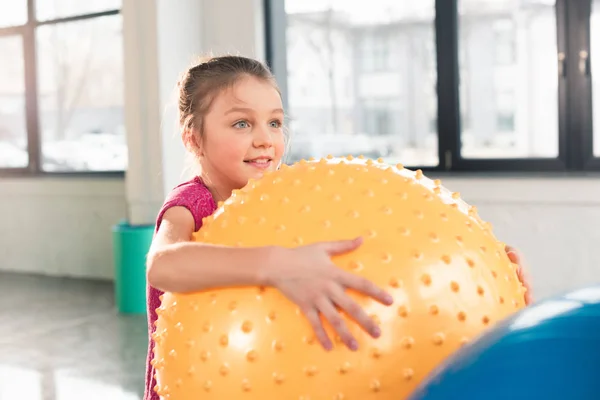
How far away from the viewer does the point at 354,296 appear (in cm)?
97

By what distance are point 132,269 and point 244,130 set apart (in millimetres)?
4013

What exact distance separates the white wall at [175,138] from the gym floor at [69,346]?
2.29 ft

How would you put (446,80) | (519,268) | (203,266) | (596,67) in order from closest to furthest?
(203,266), (519,268), (596,67), (446,80)

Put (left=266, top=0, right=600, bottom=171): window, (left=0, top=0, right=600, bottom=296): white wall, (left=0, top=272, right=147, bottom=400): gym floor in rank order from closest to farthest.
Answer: (left=0, top=272, right=147, bottom=400): gym floor, (left=0, top=0, right=600, bottom=296): white wall, (left=266, top=0, right=600, bottom=171): window

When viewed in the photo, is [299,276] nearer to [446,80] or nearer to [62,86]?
[446,80]

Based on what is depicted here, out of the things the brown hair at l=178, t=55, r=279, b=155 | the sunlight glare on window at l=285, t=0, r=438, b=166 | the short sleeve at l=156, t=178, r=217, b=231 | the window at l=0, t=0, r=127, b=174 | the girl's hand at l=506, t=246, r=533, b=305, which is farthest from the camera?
the window at l=0, t=0, r=127, b=174

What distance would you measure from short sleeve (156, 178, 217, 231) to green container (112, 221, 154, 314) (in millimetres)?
3884

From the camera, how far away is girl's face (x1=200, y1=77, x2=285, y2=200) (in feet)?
4.93

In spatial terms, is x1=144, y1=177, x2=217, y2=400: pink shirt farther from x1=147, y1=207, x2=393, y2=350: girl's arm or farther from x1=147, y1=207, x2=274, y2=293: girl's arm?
x1=147, y1=207, x2=393, y2=350: girl's arm

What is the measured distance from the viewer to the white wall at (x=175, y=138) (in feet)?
15.0

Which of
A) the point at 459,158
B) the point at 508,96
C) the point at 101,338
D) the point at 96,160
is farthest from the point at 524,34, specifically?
the point at 96,160

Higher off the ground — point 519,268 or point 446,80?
point 446,80

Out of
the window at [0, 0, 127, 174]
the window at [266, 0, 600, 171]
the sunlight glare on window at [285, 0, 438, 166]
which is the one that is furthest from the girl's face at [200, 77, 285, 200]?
the window at [0, 0, 127, 174]

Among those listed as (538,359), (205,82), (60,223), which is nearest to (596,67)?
(205,82)
